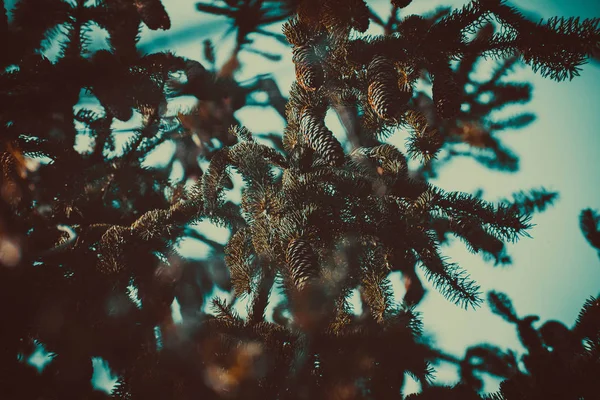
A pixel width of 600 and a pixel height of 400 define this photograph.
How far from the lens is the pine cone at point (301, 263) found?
1.45 feet

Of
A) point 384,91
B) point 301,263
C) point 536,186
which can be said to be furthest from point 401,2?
point 536,186

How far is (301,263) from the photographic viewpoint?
0.46m

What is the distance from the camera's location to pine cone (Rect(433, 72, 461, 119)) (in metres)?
0.47

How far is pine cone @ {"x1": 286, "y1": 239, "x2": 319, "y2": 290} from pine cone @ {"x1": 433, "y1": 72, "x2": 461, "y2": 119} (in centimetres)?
26

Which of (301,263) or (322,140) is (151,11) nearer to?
(322,140)

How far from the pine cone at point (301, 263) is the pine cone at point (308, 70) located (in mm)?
217

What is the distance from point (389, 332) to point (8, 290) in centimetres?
65

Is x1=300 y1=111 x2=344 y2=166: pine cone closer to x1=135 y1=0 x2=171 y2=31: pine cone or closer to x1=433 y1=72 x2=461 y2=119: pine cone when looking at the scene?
x1=433 y1=72 x2=461 y2=119: pine cone

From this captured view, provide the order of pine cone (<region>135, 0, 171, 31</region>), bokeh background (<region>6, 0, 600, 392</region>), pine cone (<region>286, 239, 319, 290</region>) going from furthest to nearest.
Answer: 1. bokeh background (<region>6, 0, 600, 392</region>)
2. pine cone (<region>135, 0, 171, 31</region>)
3. pine cone (<region>286, 239, 319, 290</region>)

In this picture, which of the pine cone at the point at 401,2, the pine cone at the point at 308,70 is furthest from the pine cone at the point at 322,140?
the pine cone at the point at 401,2

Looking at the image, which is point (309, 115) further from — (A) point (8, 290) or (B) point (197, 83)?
(A) point (8, 290)

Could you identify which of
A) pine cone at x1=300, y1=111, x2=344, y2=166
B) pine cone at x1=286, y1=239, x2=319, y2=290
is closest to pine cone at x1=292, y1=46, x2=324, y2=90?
pine cone at x1=300, y1=111, x2=344, y2=166

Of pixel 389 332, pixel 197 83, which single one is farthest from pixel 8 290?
pixel 389 332

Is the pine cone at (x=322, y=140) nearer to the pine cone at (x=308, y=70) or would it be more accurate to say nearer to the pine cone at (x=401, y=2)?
the pine cone at (x=308, y=70)
